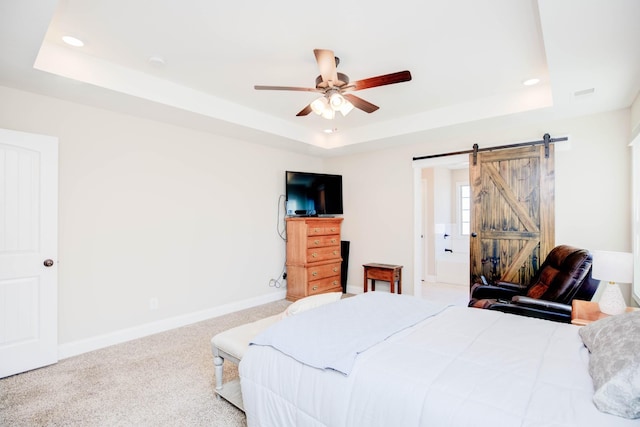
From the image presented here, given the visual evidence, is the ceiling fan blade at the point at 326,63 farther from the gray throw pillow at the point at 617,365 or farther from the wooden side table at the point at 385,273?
the wooden side table at the point at 385,273

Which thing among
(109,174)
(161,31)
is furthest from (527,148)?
(109,174)

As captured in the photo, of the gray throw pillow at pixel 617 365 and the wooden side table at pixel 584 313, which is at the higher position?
the gray throw pillow at pixel 617 365

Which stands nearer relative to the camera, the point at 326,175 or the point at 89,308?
the point at 89,308

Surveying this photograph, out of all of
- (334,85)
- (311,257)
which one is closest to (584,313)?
(334,85)

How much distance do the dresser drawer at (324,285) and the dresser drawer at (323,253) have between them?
12.9 inches

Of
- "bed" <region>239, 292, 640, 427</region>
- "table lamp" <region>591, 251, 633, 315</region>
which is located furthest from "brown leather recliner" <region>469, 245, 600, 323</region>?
"bed" <region>239, 292, 640, 427</region>

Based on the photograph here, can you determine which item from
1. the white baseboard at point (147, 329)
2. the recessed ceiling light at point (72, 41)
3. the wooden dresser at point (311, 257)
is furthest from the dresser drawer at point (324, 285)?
the recessed ceiling light at point (72, 41)

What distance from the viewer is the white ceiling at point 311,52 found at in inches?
82.9

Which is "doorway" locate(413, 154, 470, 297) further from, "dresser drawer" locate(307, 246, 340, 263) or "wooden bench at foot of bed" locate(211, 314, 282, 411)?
"wooden bench at foot of bed" locate(211, 314, 282, 411)

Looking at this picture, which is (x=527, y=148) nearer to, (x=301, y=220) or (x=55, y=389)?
(x=301, y=220)

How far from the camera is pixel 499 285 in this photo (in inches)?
142

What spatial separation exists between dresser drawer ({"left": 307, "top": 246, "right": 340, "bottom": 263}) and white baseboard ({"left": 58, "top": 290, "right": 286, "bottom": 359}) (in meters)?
0.88

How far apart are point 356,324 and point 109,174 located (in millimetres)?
2968

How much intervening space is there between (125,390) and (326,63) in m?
2.83
